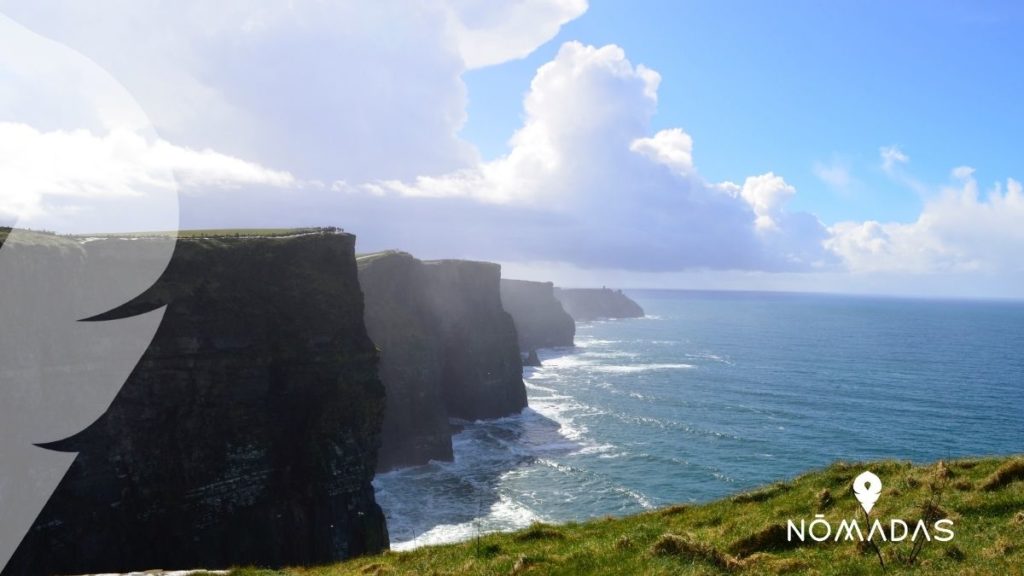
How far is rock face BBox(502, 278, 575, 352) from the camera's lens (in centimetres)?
15712

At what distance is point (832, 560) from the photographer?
43.9 feet

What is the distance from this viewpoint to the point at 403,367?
6688 cm

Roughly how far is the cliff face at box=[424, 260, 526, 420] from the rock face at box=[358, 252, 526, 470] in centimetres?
15

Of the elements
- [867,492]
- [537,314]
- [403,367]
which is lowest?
[403,367]

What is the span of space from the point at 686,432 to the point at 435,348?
113ft

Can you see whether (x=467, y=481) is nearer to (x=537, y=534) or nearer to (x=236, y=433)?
(x=236, y=433)

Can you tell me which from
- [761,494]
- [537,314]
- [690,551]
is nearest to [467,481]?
[761,494]

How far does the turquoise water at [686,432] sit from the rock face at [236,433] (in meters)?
8.57

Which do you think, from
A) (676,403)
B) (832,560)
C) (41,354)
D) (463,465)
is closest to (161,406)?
(41,354)

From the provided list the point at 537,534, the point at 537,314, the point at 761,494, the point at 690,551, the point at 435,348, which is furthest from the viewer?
the point at 537,314

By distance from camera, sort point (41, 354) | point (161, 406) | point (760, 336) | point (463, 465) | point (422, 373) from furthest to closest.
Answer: point (760, 336) < point (422, 373) < point (463, 465) < point (161, 406) < point (41, 354)

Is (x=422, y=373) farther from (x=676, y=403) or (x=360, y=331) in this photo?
(x=676, y=403)

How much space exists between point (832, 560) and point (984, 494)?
22.1 ft

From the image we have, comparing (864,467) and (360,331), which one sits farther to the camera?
(360,331)
